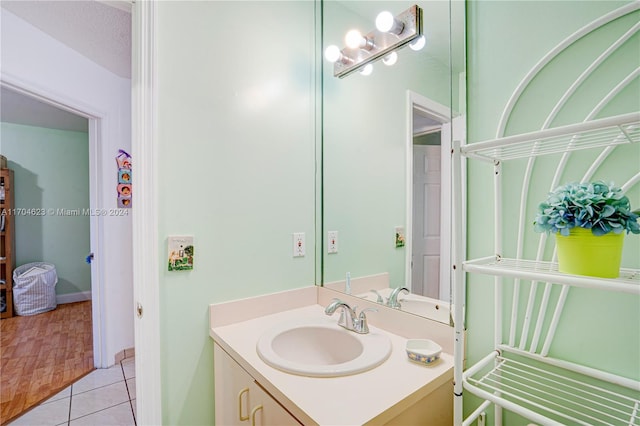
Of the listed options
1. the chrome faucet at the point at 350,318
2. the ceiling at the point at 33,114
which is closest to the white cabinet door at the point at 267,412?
the chrome faucet at the point at 350,318

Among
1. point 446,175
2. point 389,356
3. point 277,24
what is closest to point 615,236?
point 446,175

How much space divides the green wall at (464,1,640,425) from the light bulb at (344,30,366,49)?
483mm

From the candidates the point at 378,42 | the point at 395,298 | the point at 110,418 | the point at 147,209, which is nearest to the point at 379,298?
the point at 395,298

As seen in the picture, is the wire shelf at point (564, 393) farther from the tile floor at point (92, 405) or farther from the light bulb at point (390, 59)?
the tile floor at point (92, 405)

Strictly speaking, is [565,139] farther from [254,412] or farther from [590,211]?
[254,412]

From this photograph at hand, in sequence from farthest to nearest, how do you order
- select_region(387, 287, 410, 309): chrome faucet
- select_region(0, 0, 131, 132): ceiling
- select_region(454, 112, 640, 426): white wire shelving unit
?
select_region(0, 0, 131, 132): ceiling, select_region(387, 287, 410, 309): chrome faucet, select_region(454, 112, 640, 426): white wire shelving unit

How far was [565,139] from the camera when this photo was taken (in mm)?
738

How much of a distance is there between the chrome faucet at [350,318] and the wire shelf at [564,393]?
16.7 inches

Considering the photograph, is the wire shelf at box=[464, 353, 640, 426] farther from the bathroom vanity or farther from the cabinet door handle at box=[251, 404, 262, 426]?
the cabinet door handle at box=[251, 404, 262, 426]

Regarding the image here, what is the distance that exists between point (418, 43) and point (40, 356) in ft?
11.5

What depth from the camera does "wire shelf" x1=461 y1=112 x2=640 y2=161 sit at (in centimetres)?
55

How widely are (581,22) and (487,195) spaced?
50 cm

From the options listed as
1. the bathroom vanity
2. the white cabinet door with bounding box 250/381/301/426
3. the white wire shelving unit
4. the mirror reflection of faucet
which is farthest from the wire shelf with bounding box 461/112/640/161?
the white cabinet door with bounding box 250/381/301/426

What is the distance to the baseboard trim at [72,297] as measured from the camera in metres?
3.86
